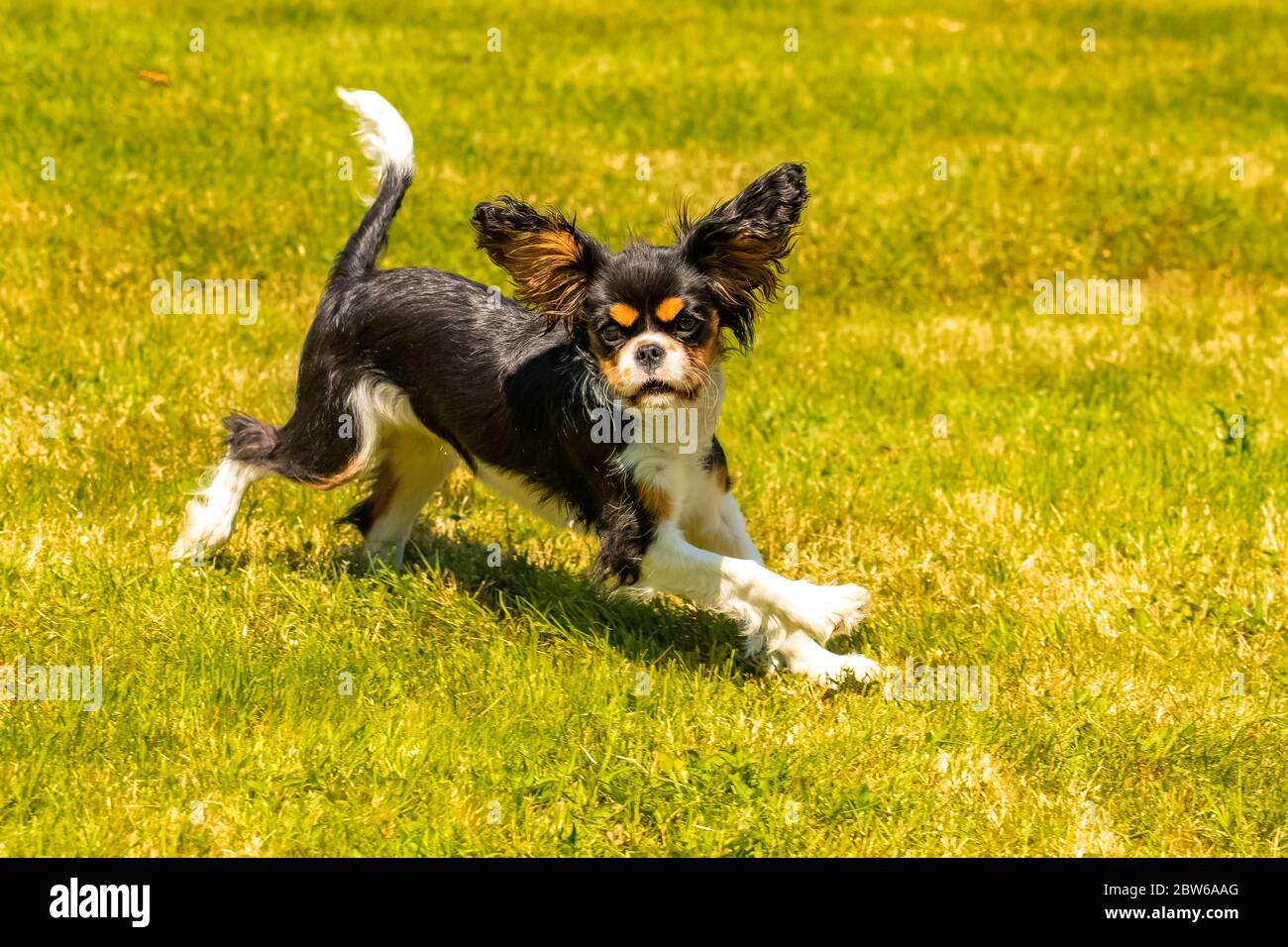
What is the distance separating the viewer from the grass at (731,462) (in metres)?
4.40

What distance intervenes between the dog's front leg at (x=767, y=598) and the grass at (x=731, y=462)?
0.44ft

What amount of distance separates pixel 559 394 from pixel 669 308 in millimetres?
720

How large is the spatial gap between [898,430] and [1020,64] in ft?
25.1

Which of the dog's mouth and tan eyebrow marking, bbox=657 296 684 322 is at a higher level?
tan eyebrow marking, bbox=657 296 684 322

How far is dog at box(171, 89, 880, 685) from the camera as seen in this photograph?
4.88 metres

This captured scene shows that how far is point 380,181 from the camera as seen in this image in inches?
241

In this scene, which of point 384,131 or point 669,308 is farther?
point 384,131

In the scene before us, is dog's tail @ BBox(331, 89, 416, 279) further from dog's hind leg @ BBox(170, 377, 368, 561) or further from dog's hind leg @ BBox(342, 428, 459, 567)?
dog's hind leg @ BBox(342, 428, 459, 567)

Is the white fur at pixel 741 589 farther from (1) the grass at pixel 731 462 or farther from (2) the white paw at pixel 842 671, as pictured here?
(1) the grass at pixel 731 462

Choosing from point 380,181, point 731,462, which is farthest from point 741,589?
point 380,181

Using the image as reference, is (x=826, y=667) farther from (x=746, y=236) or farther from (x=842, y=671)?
(x=746, y=236)

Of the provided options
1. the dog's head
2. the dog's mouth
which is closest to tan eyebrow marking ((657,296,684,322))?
the dog's head

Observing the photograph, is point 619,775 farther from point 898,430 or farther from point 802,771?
point 898,430

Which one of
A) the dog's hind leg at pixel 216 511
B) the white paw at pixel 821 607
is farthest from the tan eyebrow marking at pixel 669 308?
the dog's hind leg at pixel 216 511
